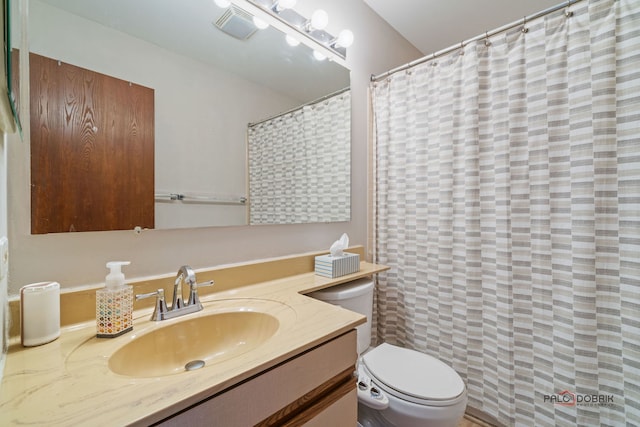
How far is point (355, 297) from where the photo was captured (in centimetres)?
124

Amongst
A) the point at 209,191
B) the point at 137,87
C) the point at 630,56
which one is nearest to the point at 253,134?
the point at 209,191

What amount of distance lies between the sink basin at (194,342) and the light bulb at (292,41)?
A: 1.24 meters

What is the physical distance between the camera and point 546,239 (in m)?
1.11

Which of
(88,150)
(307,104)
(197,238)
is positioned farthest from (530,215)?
(88,150)

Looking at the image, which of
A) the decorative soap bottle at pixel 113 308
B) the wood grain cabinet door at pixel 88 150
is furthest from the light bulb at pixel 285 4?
the decorative soap bottle at pixel 113 308

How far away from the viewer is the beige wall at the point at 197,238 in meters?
0.69

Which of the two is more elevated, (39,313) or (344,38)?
(344,38)

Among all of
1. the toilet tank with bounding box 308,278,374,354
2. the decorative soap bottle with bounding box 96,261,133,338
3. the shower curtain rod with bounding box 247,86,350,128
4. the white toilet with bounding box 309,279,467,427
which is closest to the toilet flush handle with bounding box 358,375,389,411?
the white toilet with bounding box 309,279,467,427

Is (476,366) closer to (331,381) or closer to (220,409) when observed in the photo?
(331,381)

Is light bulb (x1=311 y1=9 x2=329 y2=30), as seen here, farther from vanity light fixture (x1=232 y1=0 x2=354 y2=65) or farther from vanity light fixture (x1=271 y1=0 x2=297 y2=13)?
vanity light fixture (x1=271 y1=0 x2=297 y2=13)

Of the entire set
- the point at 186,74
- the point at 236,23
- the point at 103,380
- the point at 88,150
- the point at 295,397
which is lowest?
the point at 295,397

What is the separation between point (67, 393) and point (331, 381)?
1.83 ft

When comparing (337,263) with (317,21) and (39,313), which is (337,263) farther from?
(317,21)

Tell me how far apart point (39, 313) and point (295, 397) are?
638mm
